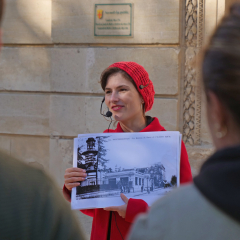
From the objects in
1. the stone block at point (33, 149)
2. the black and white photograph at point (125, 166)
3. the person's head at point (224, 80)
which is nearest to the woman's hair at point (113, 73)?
the black and white photograph at point (125, 166)

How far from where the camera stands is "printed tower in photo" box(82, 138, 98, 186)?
1.81m

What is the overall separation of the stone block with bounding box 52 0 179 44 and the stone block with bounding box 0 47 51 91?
0.40 meters

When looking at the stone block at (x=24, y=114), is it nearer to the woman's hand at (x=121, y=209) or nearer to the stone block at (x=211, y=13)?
the stone block at (x=211, y=13)

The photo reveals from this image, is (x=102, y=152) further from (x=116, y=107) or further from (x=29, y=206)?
(x=29, y=206)

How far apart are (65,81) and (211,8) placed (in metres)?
2.17

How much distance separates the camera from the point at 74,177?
1786 millimetres

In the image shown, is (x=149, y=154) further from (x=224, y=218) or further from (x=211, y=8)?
(x=211, y=8)

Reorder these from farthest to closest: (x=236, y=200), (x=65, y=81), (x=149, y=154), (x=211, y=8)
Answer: (x=65, y=81), (x=211, y=8), (x=149, y=154), (x=236, y=200)

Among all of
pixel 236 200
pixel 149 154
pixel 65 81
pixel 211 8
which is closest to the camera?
pixel 236 200

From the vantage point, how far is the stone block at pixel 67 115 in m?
4.14

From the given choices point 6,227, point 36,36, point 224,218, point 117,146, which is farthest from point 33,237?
point 36,36

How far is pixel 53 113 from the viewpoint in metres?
4.22

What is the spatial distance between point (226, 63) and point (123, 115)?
1388 mm

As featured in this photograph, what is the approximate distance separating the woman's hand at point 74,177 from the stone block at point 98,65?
2.41 m
